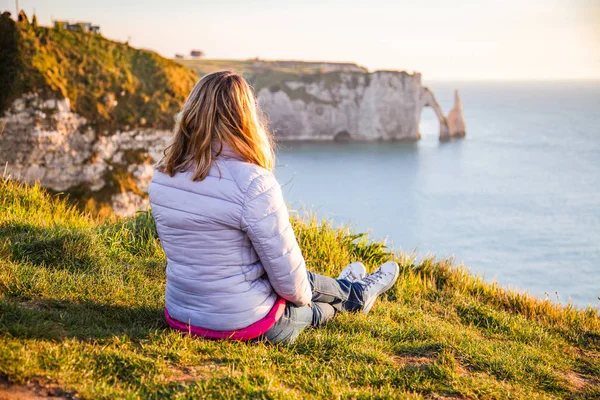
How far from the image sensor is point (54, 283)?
12.9ft

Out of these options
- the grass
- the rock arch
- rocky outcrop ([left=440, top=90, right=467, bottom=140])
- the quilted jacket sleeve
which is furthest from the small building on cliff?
rocky outcrop ([left=440, top=90, right=467, bottom=140])

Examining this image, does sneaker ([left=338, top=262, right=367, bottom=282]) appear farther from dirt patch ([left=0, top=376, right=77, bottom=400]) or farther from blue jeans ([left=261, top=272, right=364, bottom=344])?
dirt patch ([left=0, top=376, right=77, bottom=400])

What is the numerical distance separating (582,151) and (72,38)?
183 feet

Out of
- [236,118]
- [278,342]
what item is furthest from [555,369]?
[236,118]

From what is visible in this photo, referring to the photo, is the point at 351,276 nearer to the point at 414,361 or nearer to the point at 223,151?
the point at 414,361

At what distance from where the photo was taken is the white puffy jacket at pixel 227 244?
3.00m

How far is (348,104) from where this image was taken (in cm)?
5994

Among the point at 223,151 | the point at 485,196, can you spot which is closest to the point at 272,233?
the point at 223,151

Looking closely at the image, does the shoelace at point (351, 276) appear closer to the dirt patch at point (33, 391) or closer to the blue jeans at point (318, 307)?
the blue jeans at point (318, 307)

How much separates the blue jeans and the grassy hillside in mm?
14868

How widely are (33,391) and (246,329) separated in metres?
1.18

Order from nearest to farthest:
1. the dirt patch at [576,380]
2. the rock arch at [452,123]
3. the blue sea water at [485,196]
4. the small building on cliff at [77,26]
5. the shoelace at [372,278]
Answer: the dirt patch at [576,380], the shoelace at [372,278], the small building on cliff at [77,26], the blue sea water at [485,196], the rock arch at [452,123]

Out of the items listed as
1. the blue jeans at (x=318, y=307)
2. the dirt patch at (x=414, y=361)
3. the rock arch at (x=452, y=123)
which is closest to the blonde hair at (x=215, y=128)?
the blue jeans at (x=318, y=307)

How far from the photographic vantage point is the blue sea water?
25.4 metres
